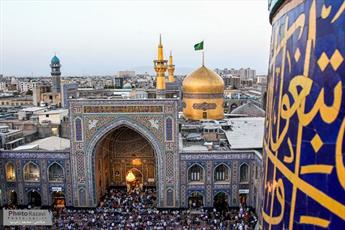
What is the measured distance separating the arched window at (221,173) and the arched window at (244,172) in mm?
692

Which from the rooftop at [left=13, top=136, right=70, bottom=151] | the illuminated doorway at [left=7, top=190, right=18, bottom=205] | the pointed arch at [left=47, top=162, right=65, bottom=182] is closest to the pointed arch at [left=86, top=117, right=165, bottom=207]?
the pointed arch at [left=47, top=162, right=65, bottom=182]

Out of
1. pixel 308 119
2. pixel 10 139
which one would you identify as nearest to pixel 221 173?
pixel 10 139

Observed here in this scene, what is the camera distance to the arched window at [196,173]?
18.7 meters

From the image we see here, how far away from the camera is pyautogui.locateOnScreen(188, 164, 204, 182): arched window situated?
61.4 feet

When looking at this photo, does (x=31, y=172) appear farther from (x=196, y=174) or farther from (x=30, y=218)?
(x=196, y=174)

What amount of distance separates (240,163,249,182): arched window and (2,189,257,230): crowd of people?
4.75 feet

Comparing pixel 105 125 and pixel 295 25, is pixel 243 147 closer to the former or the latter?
pixel 105 125

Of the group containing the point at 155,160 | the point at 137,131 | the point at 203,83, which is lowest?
the point at 155,160

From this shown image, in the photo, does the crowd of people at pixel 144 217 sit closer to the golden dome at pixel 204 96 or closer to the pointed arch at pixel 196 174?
the pointed arch at pixel 196 174

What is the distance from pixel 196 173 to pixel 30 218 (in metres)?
7.95

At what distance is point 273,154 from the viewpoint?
494 centimetres

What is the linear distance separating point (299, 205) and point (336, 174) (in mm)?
773

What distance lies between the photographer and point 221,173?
742 inches

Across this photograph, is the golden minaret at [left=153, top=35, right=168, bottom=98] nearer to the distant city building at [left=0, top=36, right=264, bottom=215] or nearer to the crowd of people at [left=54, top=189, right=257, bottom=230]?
the distant city building at [left=0, top=36, right=264, bottom=215]
